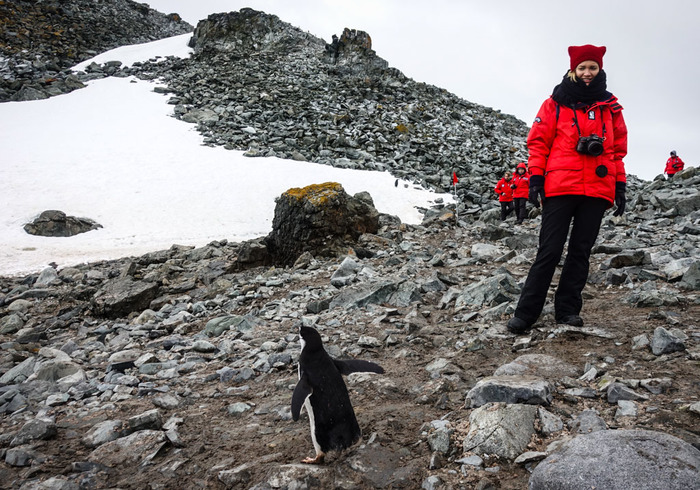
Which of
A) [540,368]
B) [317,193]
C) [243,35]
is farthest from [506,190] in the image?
[243,35]

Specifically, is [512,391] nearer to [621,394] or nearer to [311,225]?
[621,394]

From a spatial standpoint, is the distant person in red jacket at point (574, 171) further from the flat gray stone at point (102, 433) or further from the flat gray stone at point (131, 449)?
the flat gray stone at point (102, 433)

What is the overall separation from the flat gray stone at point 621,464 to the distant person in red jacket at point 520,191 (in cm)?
1202

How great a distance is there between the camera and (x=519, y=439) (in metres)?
2.41

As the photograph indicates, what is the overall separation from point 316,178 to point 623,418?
53.4 ft

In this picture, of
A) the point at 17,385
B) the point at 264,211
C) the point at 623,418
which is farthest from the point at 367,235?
the point at 623,418

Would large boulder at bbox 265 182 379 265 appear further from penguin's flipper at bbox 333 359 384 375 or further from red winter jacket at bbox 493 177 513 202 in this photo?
penguin's flipper at bbox 333 359 384 375

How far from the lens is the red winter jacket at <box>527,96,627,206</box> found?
12.8 ft

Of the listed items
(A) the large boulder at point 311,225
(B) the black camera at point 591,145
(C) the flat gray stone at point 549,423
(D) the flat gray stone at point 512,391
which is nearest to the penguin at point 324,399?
(D) the flat gray stone at point 512,391

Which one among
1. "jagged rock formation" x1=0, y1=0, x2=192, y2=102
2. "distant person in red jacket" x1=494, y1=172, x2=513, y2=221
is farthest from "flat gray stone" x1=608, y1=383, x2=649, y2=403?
"jagged rock formation" x1=0, y1=0, x2=192, y2=102

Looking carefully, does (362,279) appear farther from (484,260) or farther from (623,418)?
(623,418)

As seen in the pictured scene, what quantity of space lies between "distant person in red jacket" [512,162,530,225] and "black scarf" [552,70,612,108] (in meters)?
9.72

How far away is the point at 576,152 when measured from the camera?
3.93 m

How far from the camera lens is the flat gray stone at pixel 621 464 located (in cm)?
175
